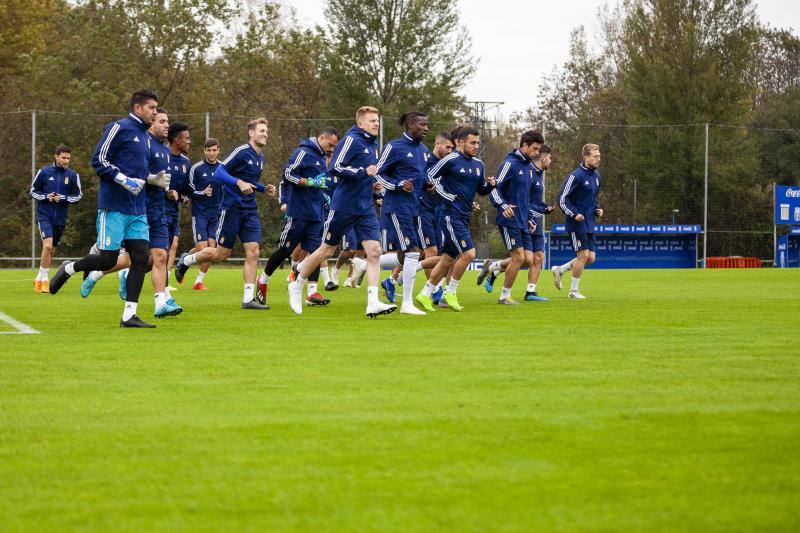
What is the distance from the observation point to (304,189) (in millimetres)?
14492

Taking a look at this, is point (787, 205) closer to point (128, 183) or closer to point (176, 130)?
point (176, 130)

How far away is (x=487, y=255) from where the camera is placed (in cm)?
3631

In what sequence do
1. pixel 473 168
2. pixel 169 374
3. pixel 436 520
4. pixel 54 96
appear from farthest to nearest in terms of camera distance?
pixel 54 96 → pixel 473 168 → pixel 169 374 → pixel 436 520

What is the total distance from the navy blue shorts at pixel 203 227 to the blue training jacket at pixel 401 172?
18.8ft

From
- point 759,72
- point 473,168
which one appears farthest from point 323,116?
point 473,168

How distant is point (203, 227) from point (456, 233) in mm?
6578

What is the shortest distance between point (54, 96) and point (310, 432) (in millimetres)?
39566

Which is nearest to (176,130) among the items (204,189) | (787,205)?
(204,189)

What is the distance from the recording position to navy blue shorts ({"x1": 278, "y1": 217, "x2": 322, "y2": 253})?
14492mm

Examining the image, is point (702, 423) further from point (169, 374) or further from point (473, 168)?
point (473, 168)

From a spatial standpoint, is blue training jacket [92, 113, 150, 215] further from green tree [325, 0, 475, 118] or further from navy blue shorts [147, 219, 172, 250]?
green tree [325, 0, 475, 118]

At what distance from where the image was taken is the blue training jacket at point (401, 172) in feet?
45.3

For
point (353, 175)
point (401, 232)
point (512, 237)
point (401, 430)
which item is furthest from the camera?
point (512, 237)

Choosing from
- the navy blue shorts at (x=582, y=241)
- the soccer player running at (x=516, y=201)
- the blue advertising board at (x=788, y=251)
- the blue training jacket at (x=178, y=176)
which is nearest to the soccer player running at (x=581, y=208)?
the navy blue shorts at (x=582, y=241)
